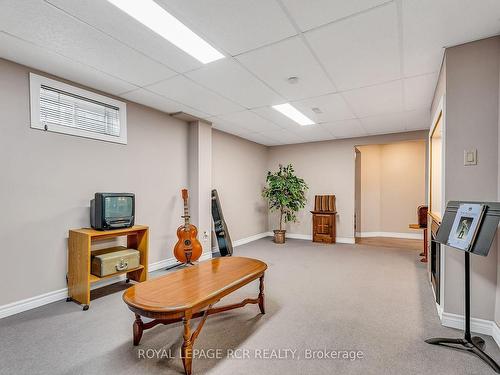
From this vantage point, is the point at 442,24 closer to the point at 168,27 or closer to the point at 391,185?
the point at 168,27

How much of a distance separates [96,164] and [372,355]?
11.6 feet

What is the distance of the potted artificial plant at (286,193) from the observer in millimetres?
6219

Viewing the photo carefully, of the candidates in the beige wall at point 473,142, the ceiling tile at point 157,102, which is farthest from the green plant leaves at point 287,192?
the beige wall at point 473,142

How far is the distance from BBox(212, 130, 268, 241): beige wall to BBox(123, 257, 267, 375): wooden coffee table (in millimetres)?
3035

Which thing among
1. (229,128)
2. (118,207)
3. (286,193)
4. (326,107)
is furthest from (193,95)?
(286,193)

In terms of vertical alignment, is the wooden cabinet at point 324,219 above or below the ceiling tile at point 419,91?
below

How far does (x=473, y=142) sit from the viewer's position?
7.39 feet

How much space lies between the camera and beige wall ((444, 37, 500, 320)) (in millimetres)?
2184

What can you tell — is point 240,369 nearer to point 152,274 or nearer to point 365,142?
point 152,274

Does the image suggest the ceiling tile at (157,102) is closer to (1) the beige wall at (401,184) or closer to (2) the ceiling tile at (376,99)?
(2) the ceiling tile at (376,99)

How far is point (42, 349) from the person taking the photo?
2047mm

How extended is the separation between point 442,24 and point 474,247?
167 cm

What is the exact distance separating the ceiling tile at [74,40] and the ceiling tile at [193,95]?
8.3 inches

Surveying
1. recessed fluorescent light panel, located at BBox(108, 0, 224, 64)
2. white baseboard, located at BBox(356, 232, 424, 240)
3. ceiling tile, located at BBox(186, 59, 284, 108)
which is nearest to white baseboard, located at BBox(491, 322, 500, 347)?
ceiling tile, located at BBox(186, 59, 284, 108)
